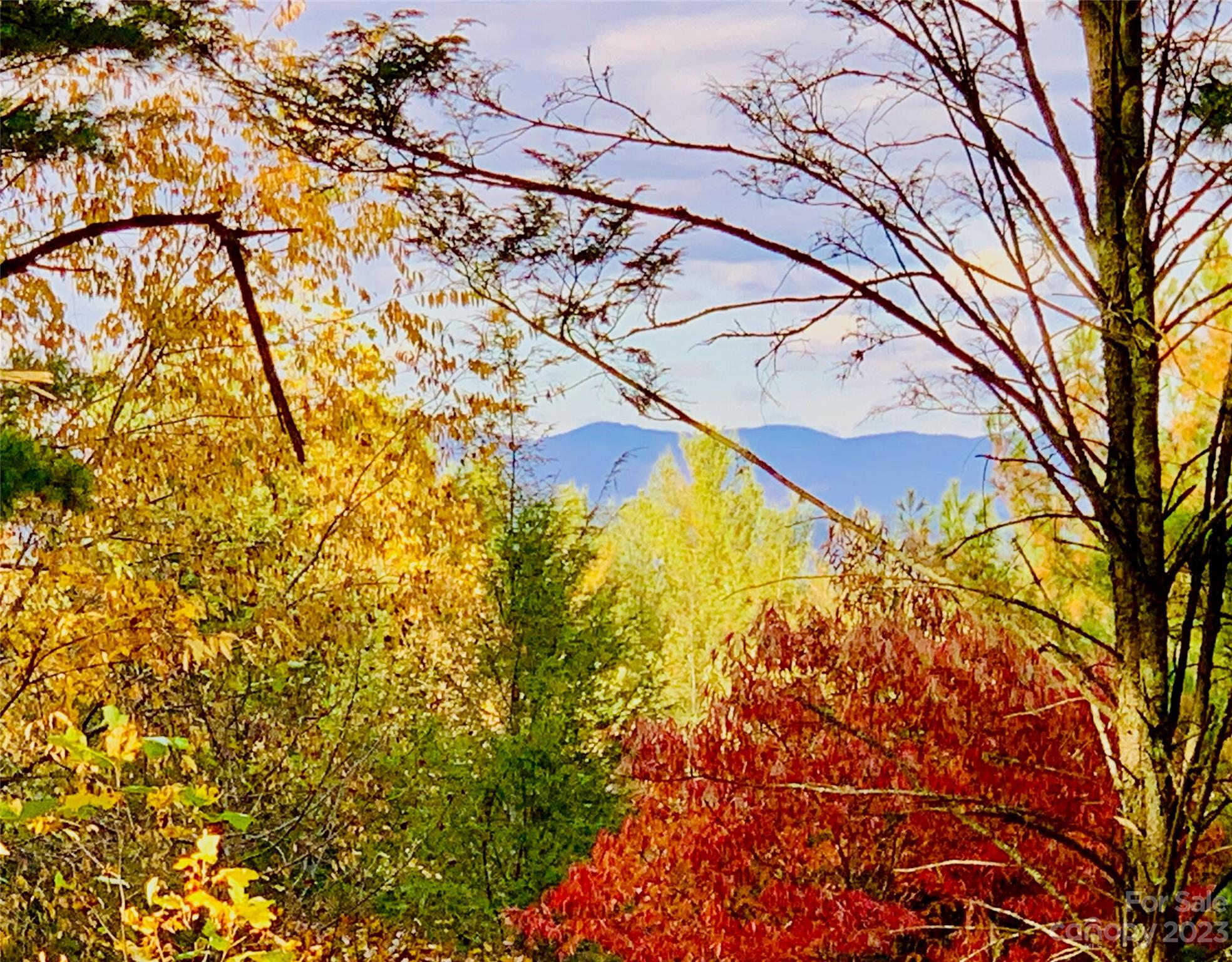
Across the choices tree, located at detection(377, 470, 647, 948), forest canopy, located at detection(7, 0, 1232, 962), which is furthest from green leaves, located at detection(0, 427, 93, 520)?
tree, located at detection(377, 470, 647, 948)

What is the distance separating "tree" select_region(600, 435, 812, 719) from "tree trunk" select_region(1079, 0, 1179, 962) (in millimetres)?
15033

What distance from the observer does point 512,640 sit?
8.65 m

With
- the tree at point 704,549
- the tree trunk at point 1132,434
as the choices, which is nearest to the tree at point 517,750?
the tree trunk at point 1132,434

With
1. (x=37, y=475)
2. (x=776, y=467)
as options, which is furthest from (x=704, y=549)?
(x=776, y=467)

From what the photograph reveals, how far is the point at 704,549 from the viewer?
747 inches

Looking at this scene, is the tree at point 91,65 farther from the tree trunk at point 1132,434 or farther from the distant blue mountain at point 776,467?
the tree trunk at point 1132,434

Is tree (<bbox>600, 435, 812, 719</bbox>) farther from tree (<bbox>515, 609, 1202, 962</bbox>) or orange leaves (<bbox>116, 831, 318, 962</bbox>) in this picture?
orange leaves (<bbox>116, 831, 318, 962</bbox>)

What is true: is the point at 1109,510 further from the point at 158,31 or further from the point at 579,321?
the point at 158,31

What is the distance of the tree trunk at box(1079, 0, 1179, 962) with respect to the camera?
→ 206cm

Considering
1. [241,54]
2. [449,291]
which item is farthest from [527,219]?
[449,291]

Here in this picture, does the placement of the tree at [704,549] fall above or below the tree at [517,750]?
above

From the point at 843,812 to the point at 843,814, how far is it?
68 millimetres

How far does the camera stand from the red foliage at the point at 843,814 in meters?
4.22

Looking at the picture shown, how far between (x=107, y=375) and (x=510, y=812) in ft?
14.9
